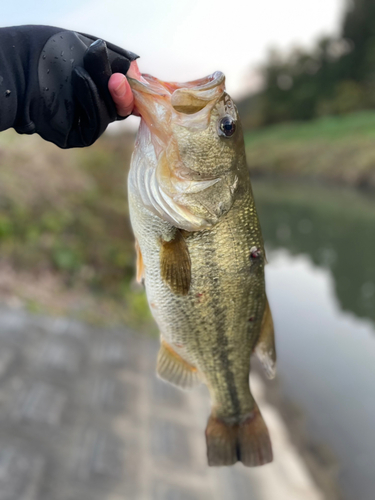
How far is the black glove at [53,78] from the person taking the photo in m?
1.31

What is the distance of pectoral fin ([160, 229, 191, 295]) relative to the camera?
1.55m

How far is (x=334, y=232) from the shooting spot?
13.3 metres

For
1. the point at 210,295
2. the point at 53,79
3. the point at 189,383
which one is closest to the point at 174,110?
the point at 53,79

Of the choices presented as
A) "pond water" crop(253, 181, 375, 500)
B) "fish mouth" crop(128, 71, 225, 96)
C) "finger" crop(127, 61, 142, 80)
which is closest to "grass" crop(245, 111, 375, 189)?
"pond water" crop(253, 181, 375, 500)

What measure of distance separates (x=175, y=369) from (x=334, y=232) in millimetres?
12480

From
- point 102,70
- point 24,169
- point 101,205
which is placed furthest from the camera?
point 101,205

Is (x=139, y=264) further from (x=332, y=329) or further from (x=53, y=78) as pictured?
(x=332, y=329)

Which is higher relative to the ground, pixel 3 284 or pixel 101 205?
pixel 101 205

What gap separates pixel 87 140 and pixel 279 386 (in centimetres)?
559

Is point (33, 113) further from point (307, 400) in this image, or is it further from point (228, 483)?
point (307, 400)

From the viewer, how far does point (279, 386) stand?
616 centimetres

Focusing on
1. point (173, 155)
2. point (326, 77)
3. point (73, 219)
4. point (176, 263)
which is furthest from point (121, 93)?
point (326, 77)

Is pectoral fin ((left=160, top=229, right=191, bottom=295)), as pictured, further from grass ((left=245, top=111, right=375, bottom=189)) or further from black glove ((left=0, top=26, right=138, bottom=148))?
grass ((left=245, top=111, right=375, bottom=189))

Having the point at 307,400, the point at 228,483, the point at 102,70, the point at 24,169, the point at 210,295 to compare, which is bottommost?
the point at 228,483
